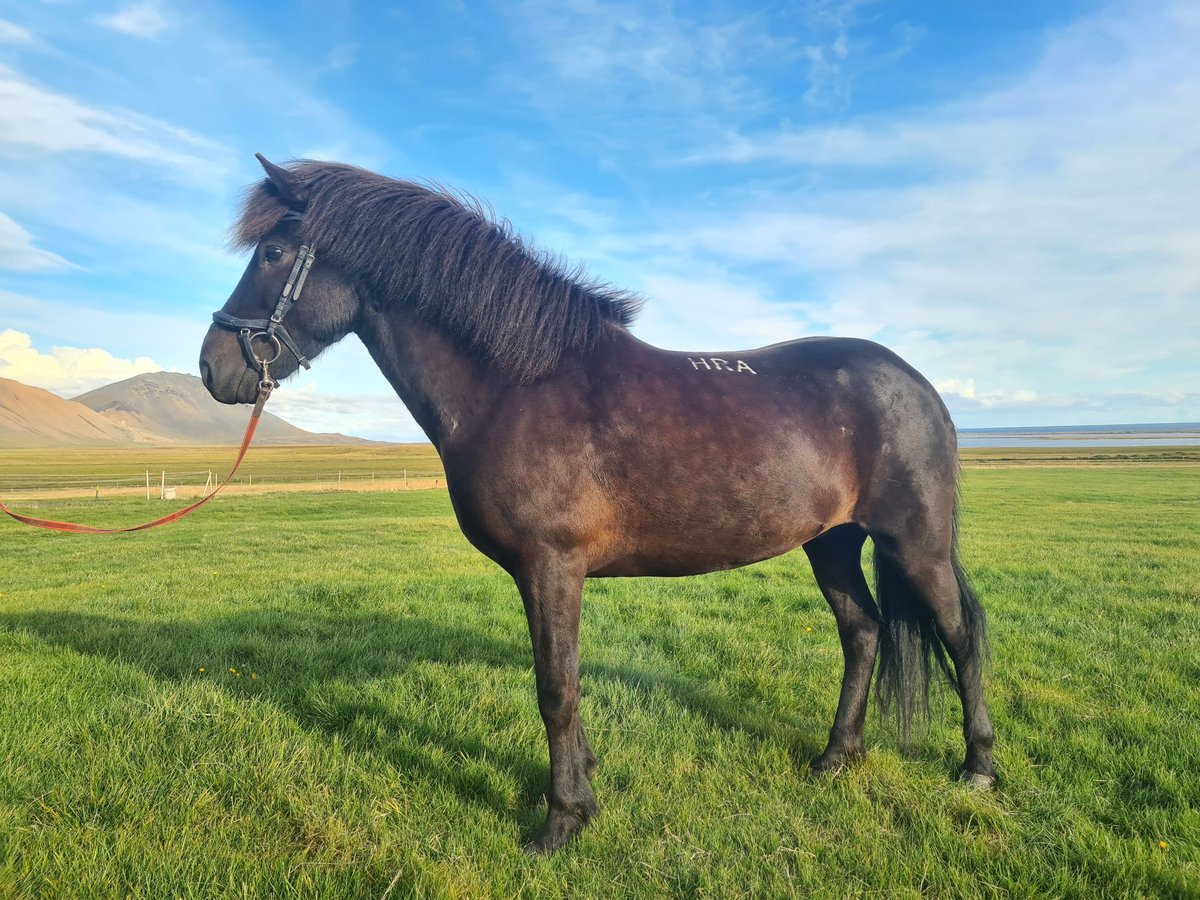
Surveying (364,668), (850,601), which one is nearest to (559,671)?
(850,601)

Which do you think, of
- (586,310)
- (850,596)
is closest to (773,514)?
(850,596)

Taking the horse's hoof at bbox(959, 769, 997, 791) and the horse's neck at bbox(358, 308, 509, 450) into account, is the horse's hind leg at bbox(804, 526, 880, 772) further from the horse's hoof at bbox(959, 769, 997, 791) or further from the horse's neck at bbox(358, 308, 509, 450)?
the horse's neck at bbox(358, 308, 509, 450)

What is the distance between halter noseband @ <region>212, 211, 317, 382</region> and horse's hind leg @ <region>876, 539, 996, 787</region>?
3504 millimetres

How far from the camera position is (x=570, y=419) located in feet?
9.95

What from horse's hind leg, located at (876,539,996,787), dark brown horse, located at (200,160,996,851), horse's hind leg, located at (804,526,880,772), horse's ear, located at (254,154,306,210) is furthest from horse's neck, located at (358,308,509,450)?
horse's hind leg, located at (876,539,996,787)

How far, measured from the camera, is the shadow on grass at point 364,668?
3533mm

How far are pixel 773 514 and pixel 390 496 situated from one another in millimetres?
27365

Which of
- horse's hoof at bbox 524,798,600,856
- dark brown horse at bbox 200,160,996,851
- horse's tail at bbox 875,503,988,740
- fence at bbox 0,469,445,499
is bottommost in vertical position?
fence at bbox 0,469,445,499

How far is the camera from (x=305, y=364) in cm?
328

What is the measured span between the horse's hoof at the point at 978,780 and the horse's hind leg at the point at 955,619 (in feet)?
0.10

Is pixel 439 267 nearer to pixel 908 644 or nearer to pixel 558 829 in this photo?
pixel 558 829

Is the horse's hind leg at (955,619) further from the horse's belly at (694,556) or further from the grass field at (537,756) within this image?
the horse's belly at (694,556)

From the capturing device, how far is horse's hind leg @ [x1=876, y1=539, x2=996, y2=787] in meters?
3.45

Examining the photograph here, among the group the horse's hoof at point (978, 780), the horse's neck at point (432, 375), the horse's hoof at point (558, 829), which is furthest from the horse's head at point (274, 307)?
the horse's hoof at point (978, 780)
